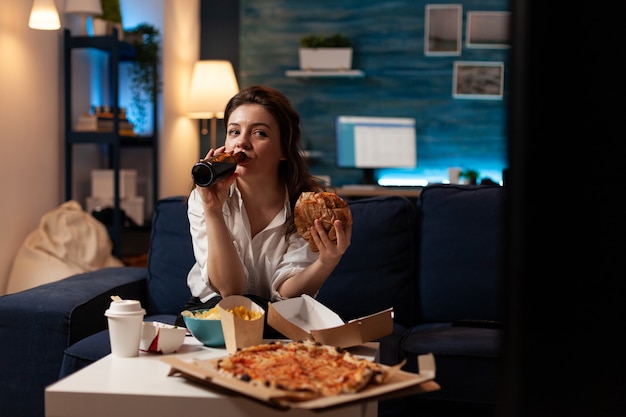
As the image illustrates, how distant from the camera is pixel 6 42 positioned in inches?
126

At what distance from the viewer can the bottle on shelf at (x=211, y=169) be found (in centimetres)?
168

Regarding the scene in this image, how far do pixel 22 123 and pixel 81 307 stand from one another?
1.51 metres

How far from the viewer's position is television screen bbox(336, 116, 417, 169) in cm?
516

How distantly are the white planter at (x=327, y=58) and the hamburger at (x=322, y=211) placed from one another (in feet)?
11.9

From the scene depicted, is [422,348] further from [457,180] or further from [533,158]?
[457,180]

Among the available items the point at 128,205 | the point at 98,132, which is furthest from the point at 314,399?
the point at 128,205

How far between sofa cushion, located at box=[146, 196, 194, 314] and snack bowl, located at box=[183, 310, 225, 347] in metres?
1.00

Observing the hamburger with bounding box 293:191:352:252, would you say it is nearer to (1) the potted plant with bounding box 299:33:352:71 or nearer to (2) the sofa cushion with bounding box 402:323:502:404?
(2) the sofa cushion with bounding box 402:323:502:404

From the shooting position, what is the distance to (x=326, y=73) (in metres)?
5.21

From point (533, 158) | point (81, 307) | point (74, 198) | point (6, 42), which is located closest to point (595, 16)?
point (533, 158)

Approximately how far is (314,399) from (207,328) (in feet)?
1.67

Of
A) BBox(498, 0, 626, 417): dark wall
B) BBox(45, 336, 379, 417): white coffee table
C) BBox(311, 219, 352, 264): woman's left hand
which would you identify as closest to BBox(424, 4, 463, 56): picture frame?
BBox(311, 219, 352, 264): woman's left hand

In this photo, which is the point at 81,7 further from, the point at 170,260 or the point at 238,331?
the point at 238,331

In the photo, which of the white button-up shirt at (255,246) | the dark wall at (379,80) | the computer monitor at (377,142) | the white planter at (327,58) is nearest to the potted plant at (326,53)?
the white planter at (327,58)
